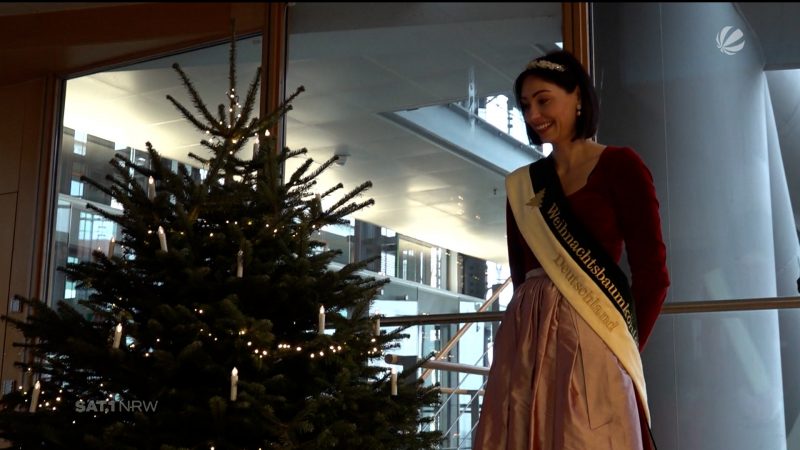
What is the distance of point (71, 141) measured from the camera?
18.4 ft

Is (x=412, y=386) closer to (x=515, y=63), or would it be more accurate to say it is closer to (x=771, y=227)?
(x=771, y=227)

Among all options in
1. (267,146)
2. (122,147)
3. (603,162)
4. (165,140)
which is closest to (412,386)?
(267,146)

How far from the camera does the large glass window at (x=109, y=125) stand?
204 inches

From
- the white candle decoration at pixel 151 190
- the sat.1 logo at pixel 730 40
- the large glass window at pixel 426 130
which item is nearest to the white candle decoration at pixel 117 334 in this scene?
the white candle decoration at pixel 151 190

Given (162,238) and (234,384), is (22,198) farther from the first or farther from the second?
(234,384)

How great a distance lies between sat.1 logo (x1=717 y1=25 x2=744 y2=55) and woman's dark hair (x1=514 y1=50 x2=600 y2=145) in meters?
1.90

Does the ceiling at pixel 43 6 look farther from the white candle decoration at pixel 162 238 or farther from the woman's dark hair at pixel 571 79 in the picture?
the woman's dark hair at pixel 571 79

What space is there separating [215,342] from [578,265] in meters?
1.06

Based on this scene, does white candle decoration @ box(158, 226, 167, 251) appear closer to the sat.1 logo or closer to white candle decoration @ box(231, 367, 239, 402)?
white candle decoration @ box(231, 367, 239, 402)

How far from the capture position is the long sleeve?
188 cm

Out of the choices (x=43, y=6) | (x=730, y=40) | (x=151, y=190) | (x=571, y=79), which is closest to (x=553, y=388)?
(x=571, y=79)

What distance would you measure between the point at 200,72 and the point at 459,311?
2126mm

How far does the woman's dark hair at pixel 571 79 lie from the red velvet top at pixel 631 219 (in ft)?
0.27

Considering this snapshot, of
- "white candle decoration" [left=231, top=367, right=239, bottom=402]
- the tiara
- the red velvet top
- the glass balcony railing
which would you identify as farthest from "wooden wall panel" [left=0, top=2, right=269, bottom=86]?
the red velvet top
